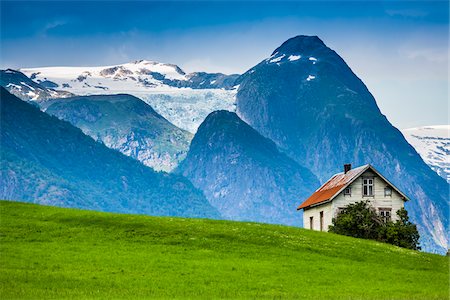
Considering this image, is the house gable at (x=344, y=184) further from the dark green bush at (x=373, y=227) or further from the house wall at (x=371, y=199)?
the dark green bush at (x=373, y=227)

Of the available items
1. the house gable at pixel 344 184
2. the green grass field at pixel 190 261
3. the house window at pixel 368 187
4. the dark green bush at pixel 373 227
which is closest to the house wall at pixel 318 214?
the house gable at pixel 344 184

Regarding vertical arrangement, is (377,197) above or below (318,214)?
above

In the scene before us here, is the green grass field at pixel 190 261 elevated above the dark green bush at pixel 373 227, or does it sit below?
below

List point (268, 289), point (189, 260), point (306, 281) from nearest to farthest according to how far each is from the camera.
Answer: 1. point (268, 289)
2. point (306, 281)
3. point (189, 260)

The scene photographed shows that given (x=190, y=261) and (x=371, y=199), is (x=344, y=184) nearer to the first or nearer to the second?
(x=371, y=199)

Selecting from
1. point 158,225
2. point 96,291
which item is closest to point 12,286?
point 96,291

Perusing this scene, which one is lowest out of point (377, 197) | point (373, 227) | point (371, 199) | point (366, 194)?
point (373, 227)

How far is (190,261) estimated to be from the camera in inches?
2427

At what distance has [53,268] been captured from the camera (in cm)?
5553

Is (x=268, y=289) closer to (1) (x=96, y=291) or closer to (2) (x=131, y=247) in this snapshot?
(1) (x=96, y=291)

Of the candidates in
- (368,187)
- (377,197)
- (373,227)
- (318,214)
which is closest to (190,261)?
(373,227)

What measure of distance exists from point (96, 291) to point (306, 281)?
49.2ft

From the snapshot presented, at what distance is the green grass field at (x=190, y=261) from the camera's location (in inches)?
1993

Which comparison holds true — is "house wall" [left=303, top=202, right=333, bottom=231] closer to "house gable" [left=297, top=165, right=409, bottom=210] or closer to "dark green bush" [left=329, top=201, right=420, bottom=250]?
"house gable" [left=297, top=165, right=409, bottom=210]
